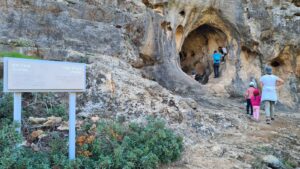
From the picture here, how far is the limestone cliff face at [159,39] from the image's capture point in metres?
7.78

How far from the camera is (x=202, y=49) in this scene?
17.8m

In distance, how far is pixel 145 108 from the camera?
6609 millimetres

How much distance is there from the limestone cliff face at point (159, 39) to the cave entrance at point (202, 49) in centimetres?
6

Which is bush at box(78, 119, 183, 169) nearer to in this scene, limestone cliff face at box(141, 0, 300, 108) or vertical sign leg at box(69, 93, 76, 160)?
vertical sign leg at box(69, 93, 76, 160)

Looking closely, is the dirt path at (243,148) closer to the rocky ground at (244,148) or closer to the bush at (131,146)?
the rocky ground at (244,148)

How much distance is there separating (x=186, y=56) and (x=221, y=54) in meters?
3.01

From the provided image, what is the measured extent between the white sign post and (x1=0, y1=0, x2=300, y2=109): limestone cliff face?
87.6 inches

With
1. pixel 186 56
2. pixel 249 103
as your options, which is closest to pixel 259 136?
pixel 249 103

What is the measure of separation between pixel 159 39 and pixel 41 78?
7.94 meters

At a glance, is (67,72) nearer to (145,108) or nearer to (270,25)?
(145,108)

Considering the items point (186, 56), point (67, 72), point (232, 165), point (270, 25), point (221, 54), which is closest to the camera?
point (67, 72)

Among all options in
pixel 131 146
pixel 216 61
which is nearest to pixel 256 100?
pixel 131 146

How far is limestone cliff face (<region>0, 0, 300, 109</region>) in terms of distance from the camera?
7777 mm

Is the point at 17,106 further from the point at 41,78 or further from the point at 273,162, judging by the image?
the point at 273,162
